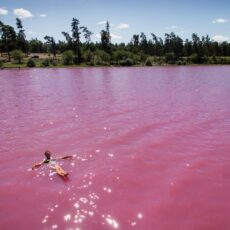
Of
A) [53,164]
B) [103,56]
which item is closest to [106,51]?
[103,56]

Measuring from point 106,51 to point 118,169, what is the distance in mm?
121619

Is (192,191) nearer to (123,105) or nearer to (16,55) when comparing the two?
(123,105)

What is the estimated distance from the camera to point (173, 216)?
36.5ft

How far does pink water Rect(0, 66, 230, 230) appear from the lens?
1112 centimetres

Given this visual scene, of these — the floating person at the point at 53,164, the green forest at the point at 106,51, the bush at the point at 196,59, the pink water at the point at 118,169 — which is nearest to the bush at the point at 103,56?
the green forest at the point at 106,51

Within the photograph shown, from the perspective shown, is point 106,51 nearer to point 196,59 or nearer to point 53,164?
point 196,59

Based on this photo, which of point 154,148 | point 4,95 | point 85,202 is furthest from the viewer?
point 4,95

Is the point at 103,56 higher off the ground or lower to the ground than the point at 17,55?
lower

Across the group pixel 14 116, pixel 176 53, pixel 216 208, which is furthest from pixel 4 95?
pixel 176 53

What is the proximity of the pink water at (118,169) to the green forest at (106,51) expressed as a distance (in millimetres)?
86279

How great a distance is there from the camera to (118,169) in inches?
593

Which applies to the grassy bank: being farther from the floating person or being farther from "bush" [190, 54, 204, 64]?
the floating person

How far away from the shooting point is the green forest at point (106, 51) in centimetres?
11500

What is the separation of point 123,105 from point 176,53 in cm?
12083
